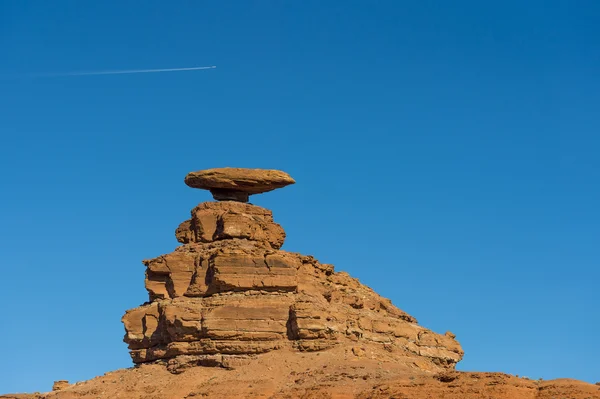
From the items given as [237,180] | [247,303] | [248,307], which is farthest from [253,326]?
[237,180]

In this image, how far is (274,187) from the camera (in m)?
80.8

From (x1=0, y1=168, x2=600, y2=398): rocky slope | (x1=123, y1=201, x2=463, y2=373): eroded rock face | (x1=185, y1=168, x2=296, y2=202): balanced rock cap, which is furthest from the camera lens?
(x1=185, y1=168, x2=296, y2=202): balanced rock cap

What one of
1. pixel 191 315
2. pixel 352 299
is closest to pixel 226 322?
pixel 191 315

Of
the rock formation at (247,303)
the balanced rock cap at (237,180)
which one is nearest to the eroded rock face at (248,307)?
the rock formation at (247,303)

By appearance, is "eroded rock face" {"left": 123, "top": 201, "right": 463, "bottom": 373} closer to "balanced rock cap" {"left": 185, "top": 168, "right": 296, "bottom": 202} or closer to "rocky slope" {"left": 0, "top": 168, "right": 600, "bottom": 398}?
"rocky slope" {"left": 0, "top": 168, "right": 600, "bottom": 398}

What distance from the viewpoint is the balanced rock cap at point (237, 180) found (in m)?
80.2

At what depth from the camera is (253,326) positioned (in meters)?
74.1

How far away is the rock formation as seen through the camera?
73.9 meters

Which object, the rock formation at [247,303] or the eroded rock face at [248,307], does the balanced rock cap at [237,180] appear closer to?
the rock formation at [247,303]

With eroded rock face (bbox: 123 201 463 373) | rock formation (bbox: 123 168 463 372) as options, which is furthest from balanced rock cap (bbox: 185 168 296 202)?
eroded rock face (bbox: 123 201 463 373)

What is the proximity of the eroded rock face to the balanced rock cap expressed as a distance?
1357mm

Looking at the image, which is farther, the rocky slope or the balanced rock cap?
the balanced rock cap

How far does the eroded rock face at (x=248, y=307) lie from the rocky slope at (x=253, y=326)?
53 mm

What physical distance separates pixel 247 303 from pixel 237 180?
8546 millimetres
